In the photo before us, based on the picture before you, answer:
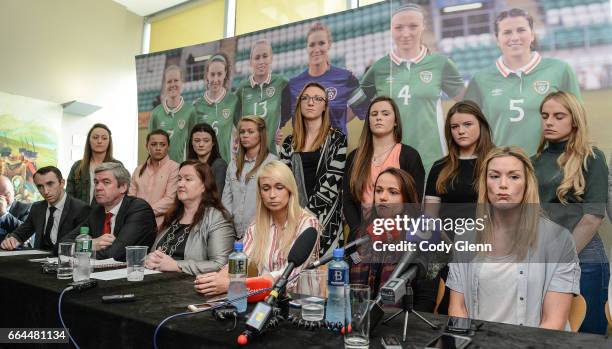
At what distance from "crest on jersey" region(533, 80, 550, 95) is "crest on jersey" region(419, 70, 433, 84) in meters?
0.58

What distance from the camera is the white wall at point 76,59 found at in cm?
438

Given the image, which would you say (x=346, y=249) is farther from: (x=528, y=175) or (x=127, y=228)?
(x=127, y=228)

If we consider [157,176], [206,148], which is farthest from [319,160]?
[157,176]

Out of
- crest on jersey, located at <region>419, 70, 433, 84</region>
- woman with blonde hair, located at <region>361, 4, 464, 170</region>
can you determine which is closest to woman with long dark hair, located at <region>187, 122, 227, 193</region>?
woman with blonde hair, located at <region>361, 4, 464, 170</region>

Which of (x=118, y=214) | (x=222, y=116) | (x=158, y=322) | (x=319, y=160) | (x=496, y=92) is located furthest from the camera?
(x=222, y=116)

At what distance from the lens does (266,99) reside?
140 inches

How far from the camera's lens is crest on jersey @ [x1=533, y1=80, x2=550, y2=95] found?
2.19 meters

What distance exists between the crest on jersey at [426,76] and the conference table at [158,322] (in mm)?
1682

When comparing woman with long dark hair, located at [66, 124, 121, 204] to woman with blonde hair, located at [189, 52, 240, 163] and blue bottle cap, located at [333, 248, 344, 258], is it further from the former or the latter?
blue bottle cap, located at [333, 248, 344, 258]

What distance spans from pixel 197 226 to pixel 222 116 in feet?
5.63

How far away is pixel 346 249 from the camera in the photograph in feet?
4.06

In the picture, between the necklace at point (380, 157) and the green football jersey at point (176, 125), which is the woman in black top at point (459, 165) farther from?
the green football jersey at point (176, 125)

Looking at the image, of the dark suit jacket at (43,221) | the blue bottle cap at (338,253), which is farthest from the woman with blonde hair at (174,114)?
the blue bottle cap at (338,253)

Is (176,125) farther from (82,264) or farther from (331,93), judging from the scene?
(82,264)
